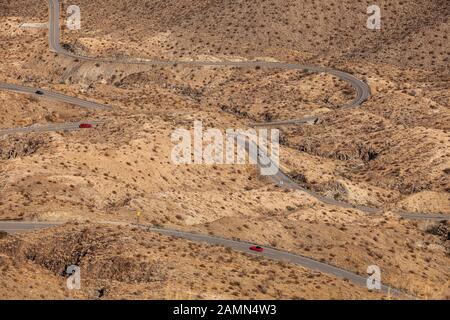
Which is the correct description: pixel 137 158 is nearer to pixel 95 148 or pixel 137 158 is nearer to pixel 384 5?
pixel 95 148

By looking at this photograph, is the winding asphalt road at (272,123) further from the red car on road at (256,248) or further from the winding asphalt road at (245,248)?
the red car on road at (256,248)

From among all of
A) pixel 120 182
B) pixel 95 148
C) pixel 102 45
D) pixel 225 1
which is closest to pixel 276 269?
pixel 120 182

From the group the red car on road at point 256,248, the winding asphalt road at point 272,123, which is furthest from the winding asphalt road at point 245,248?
the red car on road at point 256,248

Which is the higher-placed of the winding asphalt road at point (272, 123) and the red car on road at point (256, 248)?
the winding asphalt road at point (272, 123)

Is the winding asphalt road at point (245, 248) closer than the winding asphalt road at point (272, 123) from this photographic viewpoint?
Yes

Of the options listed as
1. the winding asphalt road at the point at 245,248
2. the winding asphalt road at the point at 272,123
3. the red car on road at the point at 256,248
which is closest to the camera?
the winding asphalt road at the point at 245,248

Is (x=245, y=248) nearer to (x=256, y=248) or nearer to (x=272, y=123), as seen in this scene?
(x=256, y=248)

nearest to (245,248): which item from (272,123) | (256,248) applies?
(256,248)

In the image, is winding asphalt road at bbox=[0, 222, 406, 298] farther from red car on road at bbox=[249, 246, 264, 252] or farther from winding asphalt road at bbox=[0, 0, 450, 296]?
red car on road at bbox=[249, 246, 264, 252]

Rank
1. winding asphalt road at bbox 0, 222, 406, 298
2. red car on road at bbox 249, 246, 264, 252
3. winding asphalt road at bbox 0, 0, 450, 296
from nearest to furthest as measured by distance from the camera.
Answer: winding asphalt road at bbox 0, 222, 406, 298 → winding asphalt road at bbox 0, 0, 450, 296 → red car on road at bbox 249, 246, 264, 252

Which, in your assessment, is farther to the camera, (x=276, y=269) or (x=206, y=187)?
(x=206, y=187)

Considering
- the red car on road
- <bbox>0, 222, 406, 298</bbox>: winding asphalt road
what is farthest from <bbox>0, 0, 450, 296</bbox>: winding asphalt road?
the red car on road
